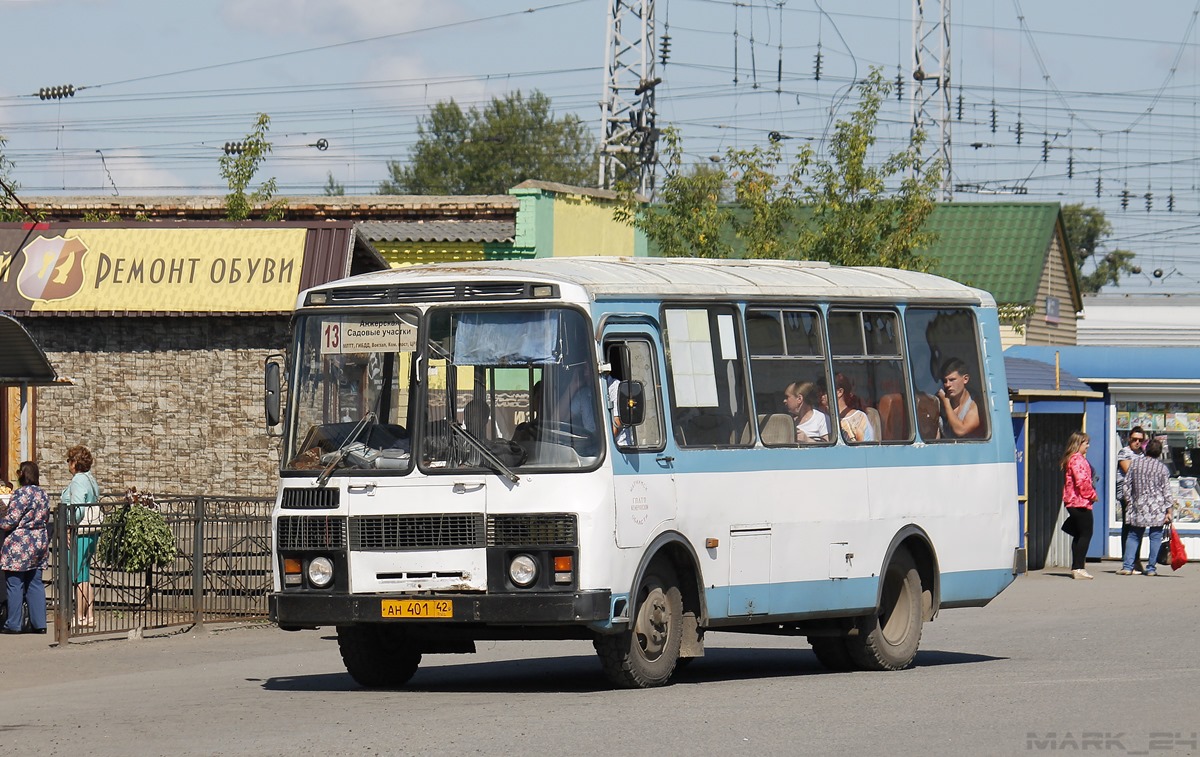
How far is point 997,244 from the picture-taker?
4262 centimetres

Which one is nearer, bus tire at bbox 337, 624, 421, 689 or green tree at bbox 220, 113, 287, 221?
bus tire at bbox 337, 624, 421, 689

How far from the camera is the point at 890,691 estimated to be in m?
12.9

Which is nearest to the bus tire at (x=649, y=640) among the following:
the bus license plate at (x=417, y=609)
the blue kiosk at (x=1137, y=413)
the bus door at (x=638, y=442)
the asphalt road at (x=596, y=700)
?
the asphalt road at (x=596, y=700)

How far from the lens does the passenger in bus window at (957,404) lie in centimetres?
1562

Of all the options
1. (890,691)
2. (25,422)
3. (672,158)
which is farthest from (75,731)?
(672,158)

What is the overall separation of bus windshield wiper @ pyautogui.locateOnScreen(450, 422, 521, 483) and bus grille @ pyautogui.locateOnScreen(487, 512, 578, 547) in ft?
0.82

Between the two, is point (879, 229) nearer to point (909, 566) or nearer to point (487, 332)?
point (909, 566)

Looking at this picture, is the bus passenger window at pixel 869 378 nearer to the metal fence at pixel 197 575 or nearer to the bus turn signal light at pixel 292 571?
the bus turn signal light at pixel 292 571

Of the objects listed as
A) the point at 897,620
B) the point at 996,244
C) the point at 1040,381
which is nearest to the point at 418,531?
the point at 897,620

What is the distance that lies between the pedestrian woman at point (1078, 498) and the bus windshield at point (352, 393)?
16.0 metres

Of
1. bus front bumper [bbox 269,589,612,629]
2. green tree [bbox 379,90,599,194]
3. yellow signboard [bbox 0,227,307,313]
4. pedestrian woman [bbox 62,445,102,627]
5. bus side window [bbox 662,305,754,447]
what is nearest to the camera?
bus front bumper [bbox 269,589,612,629]

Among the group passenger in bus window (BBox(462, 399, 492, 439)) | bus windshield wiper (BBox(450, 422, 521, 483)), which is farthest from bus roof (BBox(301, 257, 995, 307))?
bus windshield wiper (BBox(450, 422, 521, 483))

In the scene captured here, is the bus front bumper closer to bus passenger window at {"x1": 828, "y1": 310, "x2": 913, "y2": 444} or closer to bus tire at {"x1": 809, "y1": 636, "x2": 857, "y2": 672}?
bus passenger window at {"x1": 828, "y1": 310, "x2": 913, "y2": 444}

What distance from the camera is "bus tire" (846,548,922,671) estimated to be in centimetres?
1495
